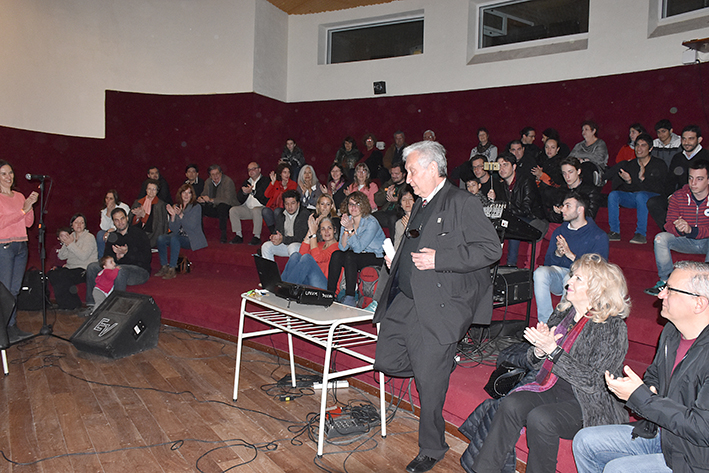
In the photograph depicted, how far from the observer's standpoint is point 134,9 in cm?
772

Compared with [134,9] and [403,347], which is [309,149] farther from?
[403,347]

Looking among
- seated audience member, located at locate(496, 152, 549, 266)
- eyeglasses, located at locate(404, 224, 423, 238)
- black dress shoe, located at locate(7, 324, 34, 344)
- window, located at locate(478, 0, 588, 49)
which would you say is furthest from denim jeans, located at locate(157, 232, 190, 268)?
window, located at locate(478, 0, 588, 49)

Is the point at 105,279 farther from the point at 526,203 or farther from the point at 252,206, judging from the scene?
the point at 526,203

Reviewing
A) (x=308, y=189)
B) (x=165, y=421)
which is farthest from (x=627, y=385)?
(x=308, y=189)

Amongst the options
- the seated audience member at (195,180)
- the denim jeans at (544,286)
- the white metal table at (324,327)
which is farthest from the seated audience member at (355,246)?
the seated audience member at (195,180)

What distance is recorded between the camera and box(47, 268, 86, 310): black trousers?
567cm

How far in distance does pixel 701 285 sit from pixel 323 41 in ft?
26.0

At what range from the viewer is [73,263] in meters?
5.82

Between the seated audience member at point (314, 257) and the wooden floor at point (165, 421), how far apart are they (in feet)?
2.47

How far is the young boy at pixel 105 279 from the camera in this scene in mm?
5359

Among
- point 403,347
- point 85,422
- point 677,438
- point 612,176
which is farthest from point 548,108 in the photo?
point 85,422

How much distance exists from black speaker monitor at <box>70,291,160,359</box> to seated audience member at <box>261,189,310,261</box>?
4.55ft

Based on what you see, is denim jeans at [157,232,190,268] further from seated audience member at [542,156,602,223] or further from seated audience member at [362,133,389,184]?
seated audience member at [542,156,602,223]

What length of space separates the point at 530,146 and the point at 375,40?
3.39 meters
